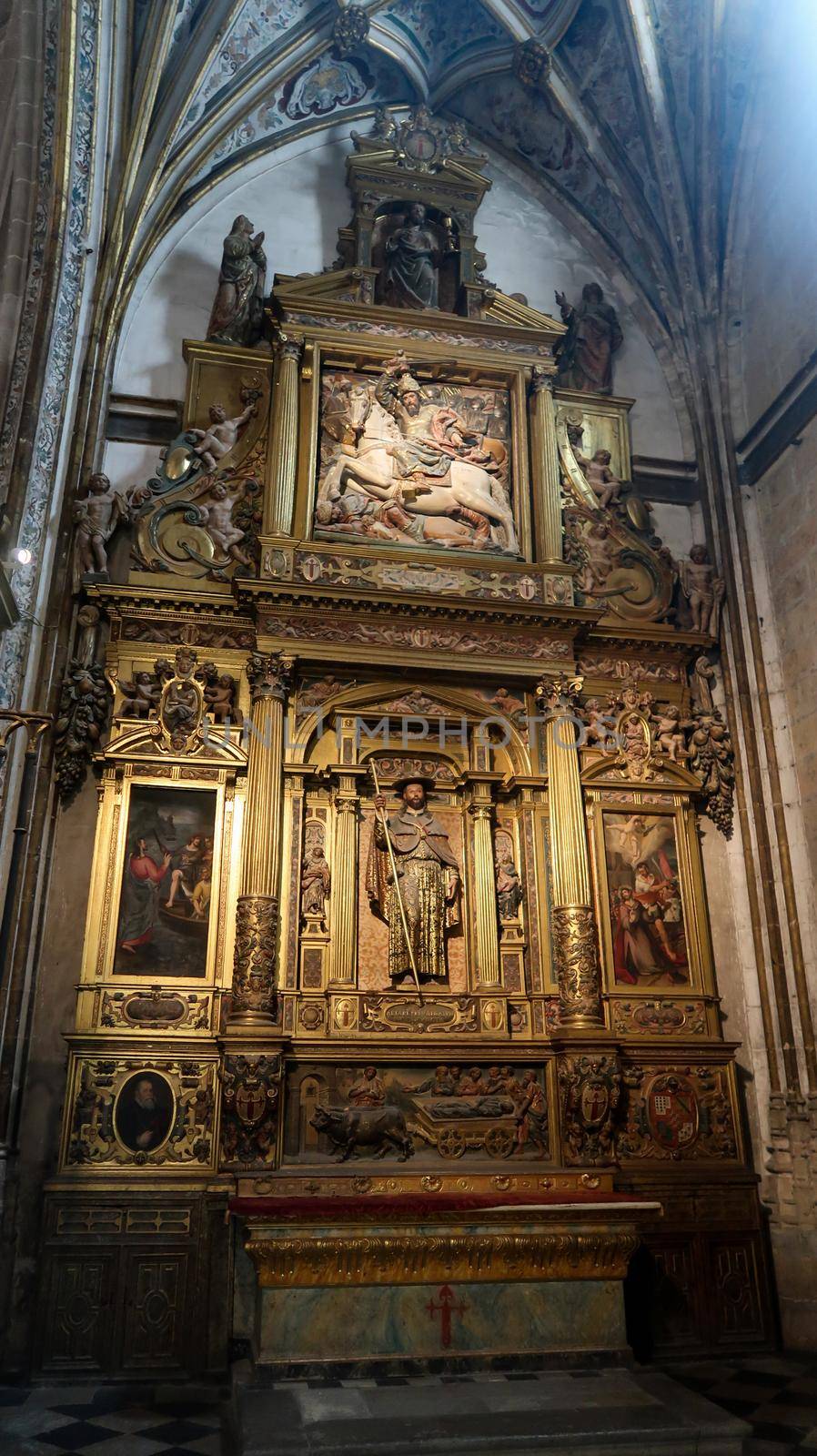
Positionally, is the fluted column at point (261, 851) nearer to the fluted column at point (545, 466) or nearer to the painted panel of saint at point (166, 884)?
the painted panel of saint at point (166, 884)

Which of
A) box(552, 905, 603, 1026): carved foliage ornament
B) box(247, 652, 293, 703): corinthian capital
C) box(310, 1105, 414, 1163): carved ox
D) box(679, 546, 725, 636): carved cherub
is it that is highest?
box(679, 546, 725, 636): carved cherub

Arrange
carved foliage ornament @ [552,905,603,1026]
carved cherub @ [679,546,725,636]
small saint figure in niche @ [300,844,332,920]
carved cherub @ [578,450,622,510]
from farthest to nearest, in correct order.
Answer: carved cherub @ [578,450,622,510], carved cherub @ [679,546,725,636], small saint figure in niche @ [300,844,332,920], carved foliage ornament @ [552,905,603,1026]

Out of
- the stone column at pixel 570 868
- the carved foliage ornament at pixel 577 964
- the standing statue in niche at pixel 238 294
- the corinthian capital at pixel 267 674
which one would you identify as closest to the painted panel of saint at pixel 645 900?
the stone column at pixel 570 868

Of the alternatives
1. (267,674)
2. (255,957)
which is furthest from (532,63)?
(255,957)

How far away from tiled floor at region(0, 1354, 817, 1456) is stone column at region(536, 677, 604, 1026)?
2.69m

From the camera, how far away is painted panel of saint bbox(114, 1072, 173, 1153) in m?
8.52

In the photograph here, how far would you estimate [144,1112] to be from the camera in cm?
859

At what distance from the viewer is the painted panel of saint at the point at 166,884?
905cm

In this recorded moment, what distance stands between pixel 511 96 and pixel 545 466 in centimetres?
499

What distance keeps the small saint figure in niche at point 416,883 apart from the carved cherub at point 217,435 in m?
3.51

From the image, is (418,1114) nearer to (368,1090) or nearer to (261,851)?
(368,1090)

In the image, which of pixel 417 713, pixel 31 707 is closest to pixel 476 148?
pixel 417 713

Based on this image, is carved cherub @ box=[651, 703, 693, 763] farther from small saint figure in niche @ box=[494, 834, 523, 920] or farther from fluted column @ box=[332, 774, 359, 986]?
fluted column @ box=[332, 774, 359, 986]

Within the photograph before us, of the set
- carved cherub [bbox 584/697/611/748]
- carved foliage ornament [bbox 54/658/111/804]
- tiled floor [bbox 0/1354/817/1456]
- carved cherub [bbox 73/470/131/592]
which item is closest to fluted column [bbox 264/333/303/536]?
carved cherub [bbox 73/470/131/592]
